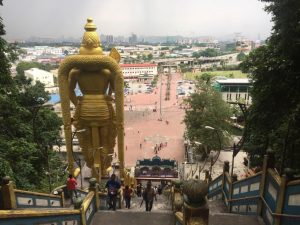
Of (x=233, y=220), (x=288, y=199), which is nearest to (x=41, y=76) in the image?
(x=233, y=220)

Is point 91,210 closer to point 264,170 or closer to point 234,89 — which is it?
point 264,170

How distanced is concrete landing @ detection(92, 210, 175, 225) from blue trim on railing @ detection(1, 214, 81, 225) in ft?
3.37

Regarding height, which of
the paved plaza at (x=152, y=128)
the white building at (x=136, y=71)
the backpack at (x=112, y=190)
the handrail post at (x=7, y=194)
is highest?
the handrail post at (x=7, y=194)

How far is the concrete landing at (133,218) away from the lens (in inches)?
270

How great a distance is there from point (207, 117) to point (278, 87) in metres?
13.3

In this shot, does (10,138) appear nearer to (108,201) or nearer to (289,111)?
(108,201)

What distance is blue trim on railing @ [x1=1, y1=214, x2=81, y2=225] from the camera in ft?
14.5

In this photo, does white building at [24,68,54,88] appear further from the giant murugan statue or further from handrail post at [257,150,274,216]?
handrail post at [257,150,274,216]

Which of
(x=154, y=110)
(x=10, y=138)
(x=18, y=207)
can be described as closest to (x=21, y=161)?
(x=10, y=138)

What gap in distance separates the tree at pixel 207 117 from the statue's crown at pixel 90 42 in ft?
42.2

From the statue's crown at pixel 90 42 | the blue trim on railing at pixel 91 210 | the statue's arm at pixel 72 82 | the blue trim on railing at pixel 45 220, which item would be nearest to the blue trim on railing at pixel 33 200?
the blue trim on railing at pixel 91 210

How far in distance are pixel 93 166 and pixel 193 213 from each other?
Answer: 11226mm

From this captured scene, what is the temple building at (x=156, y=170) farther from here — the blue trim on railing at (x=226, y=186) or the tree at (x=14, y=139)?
the blue trim on railing at (x=226, y=186)

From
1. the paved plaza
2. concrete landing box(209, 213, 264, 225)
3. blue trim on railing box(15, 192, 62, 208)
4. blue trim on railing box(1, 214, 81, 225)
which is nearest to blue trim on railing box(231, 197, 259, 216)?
concrete landing box(209, 213, 264, 225)
